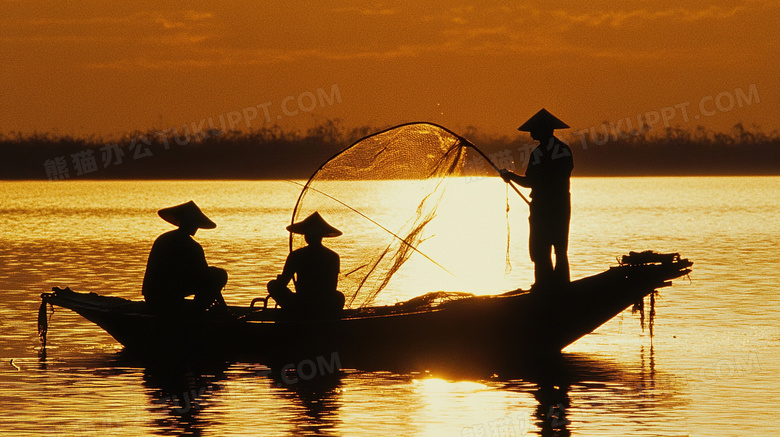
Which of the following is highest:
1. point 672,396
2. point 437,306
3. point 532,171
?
point 532,171

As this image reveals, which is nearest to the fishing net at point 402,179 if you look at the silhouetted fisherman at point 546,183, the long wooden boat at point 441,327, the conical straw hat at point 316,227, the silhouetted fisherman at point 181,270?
the conical straw hat at point 316,227

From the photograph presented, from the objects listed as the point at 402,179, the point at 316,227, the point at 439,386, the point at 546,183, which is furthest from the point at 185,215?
the point at 546,183

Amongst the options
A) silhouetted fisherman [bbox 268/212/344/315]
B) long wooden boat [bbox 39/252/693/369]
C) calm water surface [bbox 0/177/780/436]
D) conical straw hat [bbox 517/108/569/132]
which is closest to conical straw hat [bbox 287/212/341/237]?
silhouetted fisherman [bbox 268/212/344/315]

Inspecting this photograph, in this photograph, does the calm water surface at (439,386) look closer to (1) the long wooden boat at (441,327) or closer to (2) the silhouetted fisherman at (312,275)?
(1) the long wooden boat at (441,327)

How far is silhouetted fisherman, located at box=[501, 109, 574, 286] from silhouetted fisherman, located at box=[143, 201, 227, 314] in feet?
11.3

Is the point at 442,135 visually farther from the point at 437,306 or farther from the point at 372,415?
the point at 372,415

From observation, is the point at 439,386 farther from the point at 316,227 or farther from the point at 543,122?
the point at 543,122

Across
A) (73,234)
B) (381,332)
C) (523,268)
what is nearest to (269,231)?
(73,234)

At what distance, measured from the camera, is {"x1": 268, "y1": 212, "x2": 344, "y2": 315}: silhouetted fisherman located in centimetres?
1482

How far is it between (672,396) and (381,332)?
323cm

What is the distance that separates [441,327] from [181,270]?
9.63 feet

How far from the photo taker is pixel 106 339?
1786 centimetres

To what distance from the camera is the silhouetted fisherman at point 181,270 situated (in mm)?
15055

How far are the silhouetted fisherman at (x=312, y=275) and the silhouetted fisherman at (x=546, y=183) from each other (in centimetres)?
209
